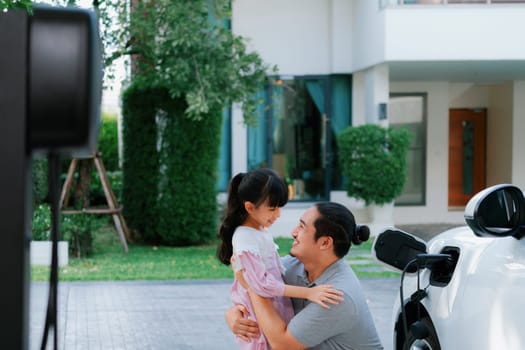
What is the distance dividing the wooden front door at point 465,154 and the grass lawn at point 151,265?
615 centimetres

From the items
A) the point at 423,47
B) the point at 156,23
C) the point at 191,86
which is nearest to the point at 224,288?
the point at 191,86

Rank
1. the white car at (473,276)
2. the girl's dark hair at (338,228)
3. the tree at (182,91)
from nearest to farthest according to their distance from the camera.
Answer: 1. the white car at (473,276)
2. the girl's dark hair at (338,228)
3. the tree at (182,91)

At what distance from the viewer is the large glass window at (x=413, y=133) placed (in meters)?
20.2

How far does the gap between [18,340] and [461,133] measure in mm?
21530

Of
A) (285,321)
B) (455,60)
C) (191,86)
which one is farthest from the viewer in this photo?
(455,60)

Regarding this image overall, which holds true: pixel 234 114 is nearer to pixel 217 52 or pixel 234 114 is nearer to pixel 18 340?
pixel 217 52

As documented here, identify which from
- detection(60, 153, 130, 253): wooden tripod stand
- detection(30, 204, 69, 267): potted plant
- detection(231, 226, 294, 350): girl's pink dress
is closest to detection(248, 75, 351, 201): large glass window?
detection(60, 153, 130, 253): wooden tripod stand

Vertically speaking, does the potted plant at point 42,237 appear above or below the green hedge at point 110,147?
below

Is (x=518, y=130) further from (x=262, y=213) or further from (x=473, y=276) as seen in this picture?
(x=473, y=276)

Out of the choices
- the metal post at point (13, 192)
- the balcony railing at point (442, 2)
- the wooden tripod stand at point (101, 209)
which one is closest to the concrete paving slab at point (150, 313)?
the wooden tripod stand at point (101, 209)

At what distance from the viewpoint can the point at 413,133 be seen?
66.7 ft

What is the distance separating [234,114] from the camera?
1867 cm

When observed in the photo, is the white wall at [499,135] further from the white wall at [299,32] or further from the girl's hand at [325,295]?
the girl's hand at [325,295]

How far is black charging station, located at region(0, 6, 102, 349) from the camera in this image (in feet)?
2.76
